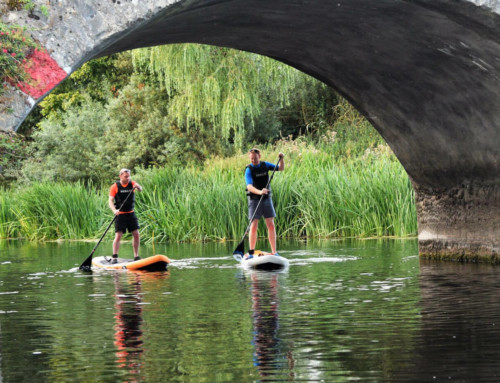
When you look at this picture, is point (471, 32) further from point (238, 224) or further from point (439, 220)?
point (238, 224)

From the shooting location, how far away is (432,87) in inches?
429

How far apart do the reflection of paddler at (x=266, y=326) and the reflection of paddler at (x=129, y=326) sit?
74 cm

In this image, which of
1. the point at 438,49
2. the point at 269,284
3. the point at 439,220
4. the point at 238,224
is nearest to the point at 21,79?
the point at 438,49

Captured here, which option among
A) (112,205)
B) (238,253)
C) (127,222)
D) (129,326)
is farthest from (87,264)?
(129,326)

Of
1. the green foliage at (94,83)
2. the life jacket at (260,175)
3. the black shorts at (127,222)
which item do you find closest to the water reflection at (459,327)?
the life jacket at (260,175)

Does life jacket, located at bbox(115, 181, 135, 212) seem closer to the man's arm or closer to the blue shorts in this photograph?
the man's arm

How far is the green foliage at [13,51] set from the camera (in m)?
6.40

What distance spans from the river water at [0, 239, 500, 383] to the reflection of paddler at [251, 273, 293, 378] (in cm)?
1

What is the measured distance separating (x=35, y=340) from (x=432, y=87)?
5.48m

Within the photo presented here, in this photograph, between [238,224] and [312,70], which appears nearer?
[312,70]

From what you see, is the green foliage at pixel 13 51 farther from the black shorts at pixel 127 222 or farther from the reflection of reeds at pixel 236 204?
the reflection of reeds at pixel 236 204

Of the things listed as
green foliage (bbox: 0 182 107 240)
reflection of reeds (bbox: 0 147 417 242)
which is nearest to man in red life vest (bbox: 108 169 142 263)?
reflection of reeds (bbox: 0 147 417 242)

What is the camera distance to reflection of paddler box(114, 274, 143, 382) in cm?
622

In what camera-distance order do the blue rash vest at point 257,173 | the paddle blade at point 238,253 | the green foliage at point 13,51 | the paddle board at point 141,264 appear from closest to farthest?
the green foliage at point 13,51 → the paddle board at point 141,264 → the paddle blade at point 238,253 → the blue rash vest at point 257,173
